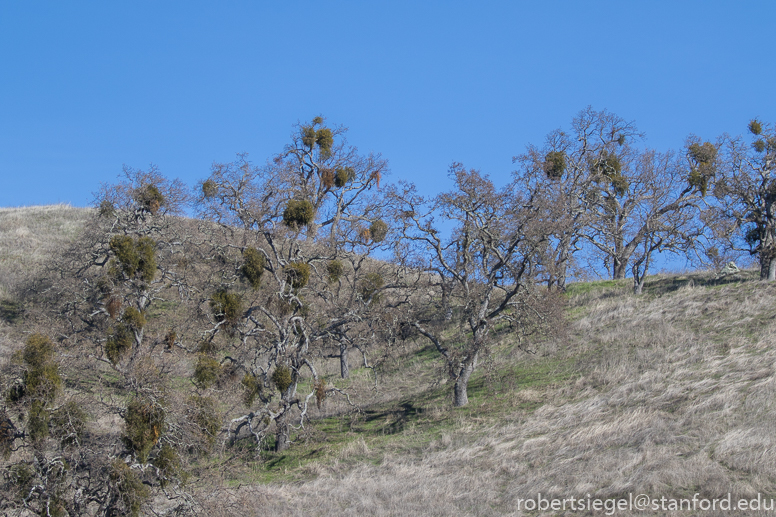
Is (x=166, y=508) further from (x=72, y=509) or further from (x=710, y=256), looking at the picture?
(x=710, y=256)

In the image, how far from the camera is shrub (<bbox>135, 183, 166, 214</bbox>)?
23.6 m

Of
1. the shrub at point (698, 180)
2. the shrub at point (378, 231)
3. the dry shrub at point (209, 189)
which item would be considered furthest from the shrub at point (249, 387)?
the shrub at point (698, 180)

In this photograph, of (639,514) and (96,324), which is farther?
(96,324)

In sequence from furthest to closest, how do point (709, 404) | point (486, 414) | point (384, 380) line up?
point (384, 380) < point (486, 414) < point (709, 404)

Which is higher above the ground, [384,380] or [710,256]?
[710,256]

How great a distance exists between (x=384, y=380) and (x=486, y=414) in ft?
21.6

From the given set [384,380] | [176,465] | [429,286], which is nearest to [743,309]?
[429,286]

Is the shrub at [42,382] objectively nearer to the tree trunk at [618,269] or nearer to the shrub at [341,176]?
the shrub at [341,176]

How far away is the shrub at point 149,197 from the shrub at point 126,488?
1399cm

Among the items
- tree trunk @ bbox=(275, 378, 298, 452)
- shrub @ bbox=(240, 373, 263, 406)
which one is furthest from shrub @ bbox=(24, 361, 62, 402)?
tree trunk @ bbox=(275, 378, 298, 452)

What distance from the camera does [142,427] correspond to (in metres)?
11.7

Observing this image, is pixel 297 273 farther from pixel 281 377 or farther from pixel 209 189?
pixel 209 189

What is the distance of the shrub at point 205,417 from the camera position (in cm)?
1299

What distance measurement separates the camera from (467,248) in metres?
20.4
